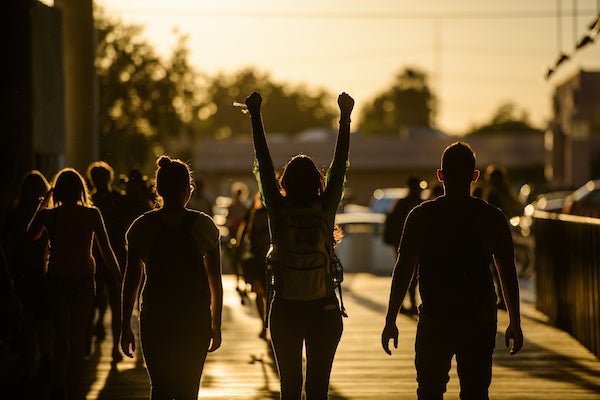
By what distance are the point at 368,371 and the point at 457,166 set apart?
5.60 m

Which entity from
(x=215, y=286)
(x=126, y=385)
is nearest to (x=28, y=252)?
(x=126, y=385)

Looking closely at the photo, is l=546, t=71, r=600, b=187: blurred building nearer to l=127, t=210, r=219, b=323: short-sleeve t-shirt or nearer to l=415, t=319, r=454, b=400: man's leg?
l=415, t=319, r=454, b=400: man's leg

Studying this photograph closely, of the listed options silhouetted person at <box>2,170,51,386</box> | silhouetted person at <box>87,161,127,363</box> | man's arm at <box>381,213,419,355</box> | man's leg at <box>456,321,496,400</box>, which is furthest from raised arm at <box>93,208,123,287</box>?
man's leg at <box>456,321,496,400</box>

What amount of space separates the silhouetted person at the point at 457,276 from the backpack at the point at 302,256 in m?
0.46

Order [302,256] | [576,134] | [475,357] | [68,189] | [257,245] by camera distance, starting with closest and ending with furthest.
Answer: [475,357] < [302,256] < [68,189] < [257,245] < [576,134]

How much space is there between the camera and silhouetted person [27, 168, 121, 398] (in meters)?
9.34

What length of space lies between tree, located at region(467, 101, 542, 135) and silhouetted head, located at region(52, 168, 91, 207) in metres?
139

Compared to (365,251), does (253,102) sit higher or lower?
higher

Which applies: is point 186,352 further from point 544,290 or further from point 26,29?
point 544,290

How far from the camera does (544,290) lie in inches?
674

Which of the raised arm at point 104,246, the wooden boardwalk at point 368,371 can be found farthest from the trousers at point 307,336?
the wooden boardwalk at point 368,371

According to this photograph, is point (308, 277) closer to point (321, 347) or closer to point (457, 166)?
point (321, 347)

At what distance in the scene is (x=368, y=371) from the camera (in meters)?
12.0

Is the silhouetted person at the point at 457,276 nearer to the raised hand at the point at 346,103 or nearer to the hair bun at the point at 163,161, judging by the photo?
the raised hand at the point at 346,103
